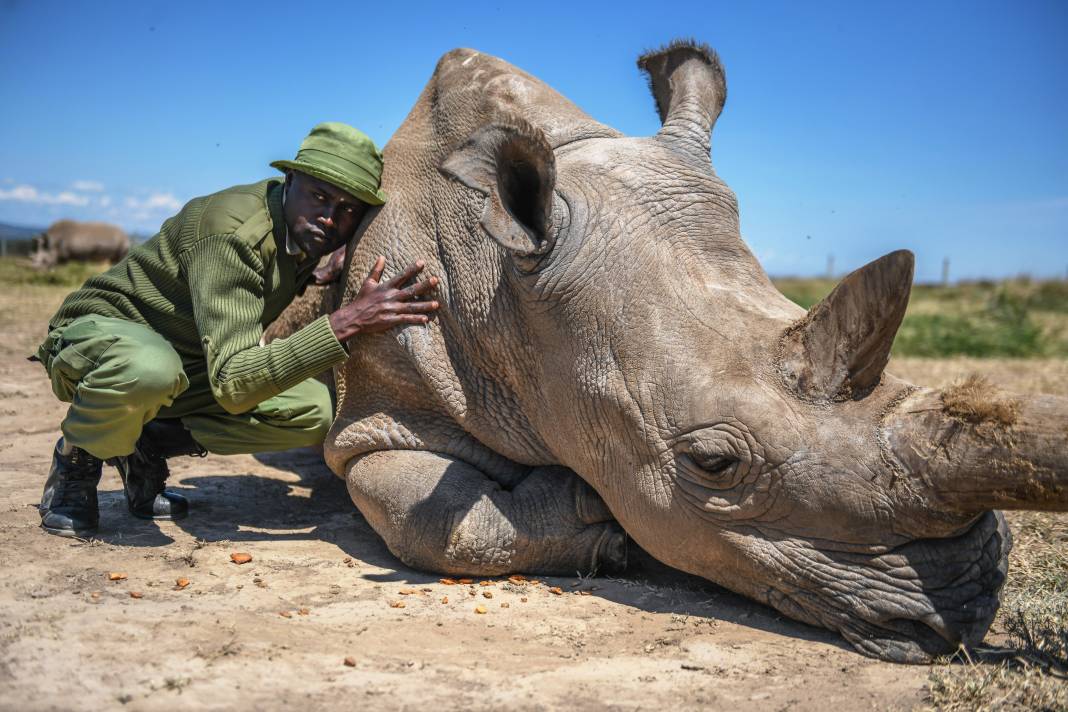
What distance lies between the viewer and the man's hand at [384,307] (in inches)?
157

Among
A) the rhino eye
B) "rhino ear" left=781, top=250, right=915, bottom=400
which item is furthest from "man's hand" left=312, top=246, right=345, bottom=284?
"rhino ear" left=781, top=250, right=915, bottom=400

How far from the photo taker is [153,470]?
451cm

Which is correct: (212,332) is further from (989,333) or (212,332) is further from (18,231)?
(18,231)

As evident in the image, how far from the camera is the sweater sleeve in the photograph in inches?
151

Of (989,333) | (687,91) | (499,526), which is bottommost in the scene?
(499,526)

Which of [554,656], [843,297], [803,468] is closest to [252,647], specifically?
[554,656]

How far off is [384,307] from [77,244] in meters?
24.6

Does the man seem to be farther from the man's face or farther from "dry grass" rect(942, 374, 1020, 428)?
"dry grass" rect(942, 374, 1020, 428)

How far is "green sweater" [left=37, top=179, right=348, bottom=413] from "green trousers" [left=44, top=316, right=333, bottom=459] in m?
0.14

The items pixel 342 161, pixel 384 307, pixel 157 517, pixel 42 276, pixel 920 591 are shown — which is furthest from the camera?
pixel 42 276

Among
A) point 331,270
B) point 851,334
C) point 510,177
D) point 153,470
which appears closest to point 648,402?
point 851,334

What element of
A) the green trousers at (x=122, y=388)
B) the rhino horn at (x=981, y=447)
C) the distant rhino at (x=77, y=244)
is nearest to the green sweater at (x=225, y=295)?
the green trousers at (x=122, y=388)

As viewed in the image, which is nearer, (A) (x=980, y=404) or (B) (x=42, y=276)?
(A) (x=980, y=404)

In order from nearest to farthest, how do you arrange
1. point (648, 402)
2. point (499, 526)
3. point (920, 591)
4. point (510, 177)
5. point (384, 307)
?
point (920, 591) → point (648, 402) → point (510, 177) → point (499, 526) → point (384, 307)
